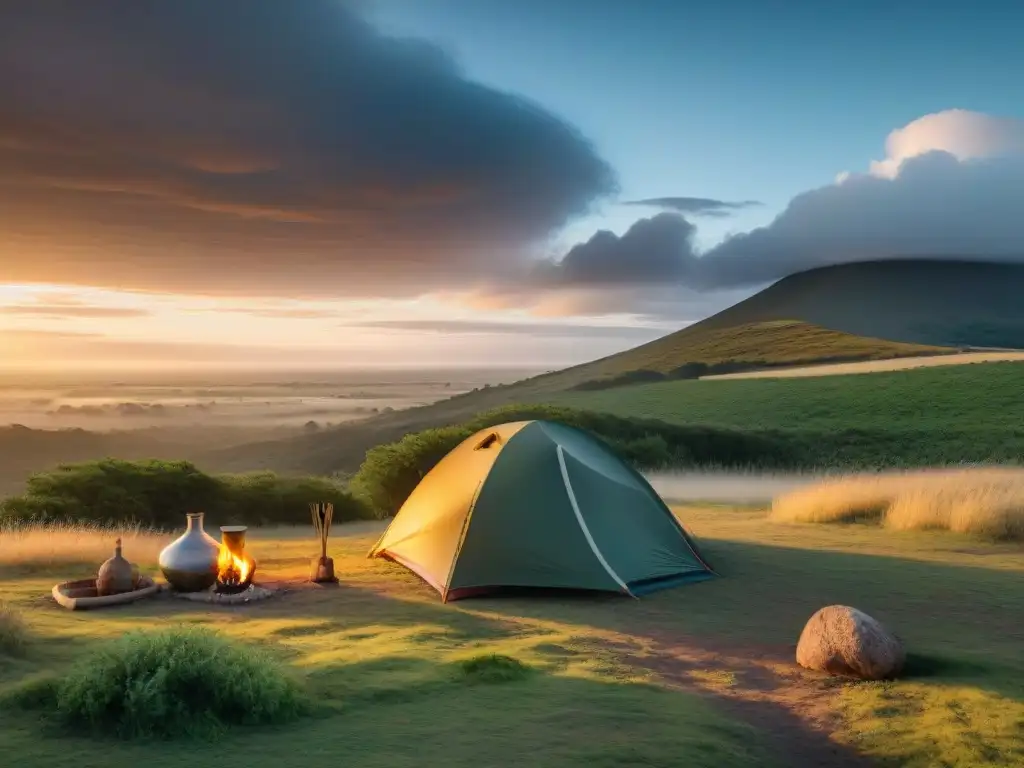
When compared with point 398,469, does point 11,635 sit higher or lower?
lower

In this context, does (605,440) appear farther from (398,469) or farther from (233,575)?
(233,575)

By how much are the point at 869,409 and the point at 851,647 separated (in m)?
44.7

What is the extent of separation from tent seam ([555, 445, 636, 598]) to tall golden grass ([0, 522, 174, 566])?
7.50m

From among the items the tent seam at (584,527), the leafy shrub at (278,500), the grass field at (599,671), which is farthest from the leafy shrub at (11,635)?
the leafy shrub at (278,500)

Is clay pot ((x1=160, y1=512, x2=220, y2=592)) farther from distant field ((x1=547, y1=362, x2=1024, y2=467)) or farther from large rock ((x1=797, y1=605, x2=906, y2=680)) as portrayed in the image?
distant field ((x1=547, y1=362, x2=1024, y2=467))

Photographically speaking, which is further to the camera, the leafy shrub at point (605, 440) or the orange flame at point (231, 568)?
the leafy shrub at point (605, 440)

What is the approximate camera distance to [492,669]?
9.08 meters

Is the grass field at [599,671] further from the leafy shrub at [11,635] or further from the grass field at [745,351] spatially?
the grass field at [745,351]

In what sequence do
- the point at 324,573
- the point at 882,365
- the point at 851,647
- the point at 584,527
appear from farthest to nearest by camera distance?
the point at 882,365 < the point at 324,573 < the point at 584,527 < the point at 851,647

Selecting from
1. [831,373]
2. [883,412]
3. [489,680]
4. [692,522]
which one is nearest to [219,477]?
[692,522]

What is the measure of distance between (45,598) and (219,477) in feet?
49.4

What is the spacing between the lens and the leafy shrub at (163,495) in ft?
80.4

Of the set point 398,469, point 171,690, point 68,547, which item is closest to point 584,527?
point 171,690

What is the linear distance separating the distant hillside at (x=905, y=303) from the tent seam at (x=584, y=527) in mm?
111781
